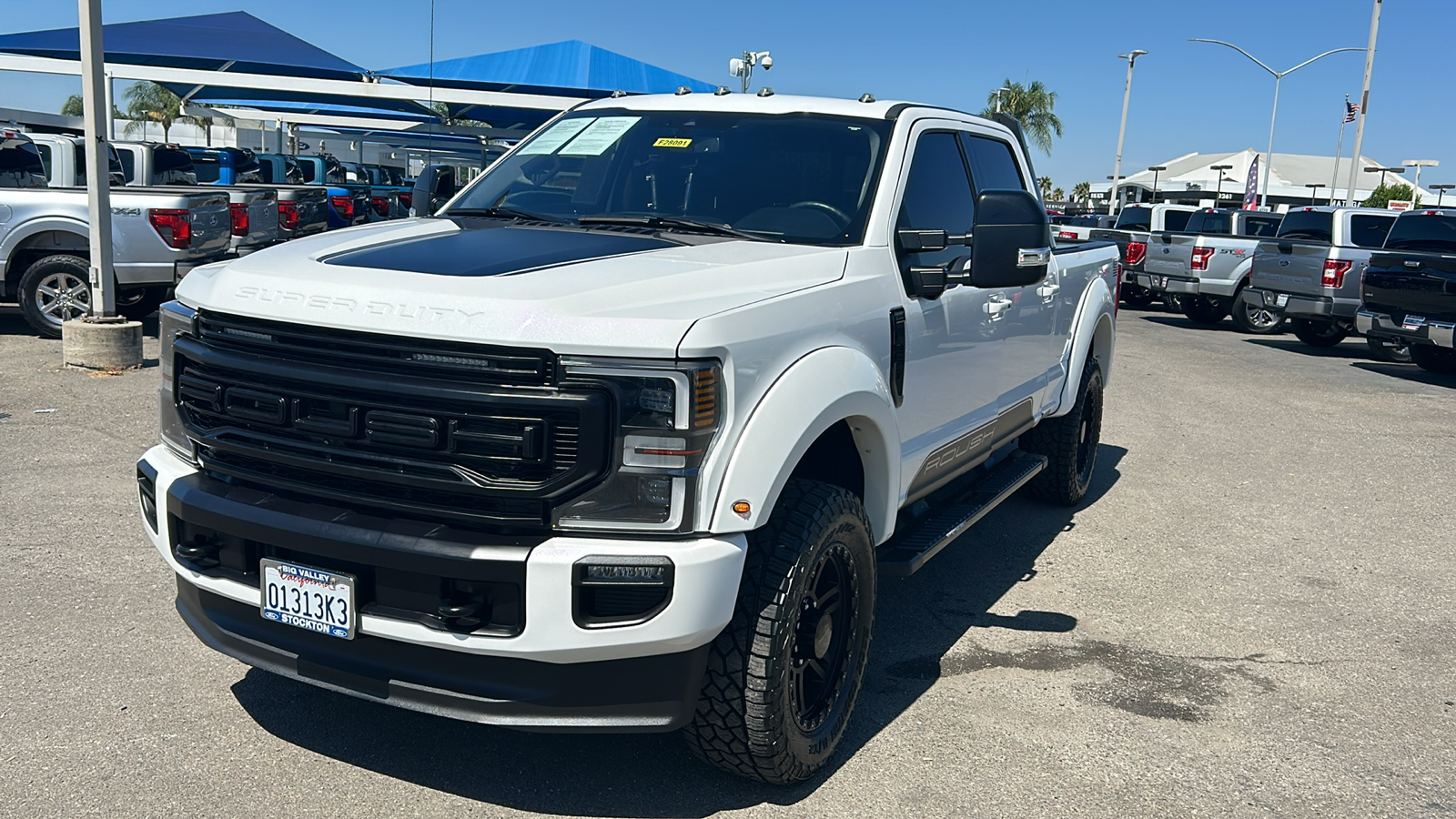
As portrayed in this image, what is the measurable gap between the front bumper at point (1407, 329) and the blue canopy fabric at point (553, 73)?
55.4 feet

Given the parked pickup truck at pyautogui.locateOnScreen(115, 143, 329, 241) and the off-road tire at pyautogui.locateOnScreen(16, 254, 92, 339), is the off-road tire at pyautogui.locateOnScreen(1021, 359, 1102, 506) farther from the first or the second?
the off-road tire at pyautogui.locateOnScreen(16, 254, 92, 339)

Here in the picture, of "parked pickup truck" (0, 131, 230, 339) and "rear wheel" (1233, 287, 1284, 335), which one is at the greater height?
"parked pickup truck" (0, 131, 230, 339)

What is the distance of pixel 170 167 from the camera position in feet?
47.8

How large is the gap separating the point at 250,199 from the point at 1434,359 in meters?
13.7

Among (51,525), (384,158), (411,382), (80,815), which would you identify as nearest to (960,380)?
(411,382)

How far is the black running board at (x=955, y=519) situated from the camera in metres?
4.14

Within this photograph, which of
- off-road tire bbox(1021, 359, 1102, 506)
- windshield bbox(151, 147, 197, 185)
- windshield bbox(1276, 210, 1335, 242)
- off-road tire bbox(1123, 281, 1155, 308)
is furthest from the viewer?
off-road tire bbox(1123, 281, 1155, 308)

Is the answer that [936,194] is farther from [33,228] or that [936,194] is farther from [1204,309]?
[1204,309]

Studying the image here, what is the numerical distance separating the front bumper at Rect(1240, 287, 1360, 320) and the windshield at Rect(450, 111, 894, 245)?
43.1ft

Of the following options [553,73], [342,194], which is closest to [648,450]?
[342,194]

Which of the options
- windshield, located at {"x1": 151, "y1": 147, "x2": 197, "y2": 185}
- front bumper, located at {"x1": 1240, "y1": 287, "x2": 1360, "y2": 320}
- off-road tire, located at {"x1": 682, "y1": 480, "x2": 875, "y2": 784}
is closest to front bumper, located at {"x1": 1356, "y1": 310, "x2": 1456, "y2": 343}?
front bumper, located at {"x1": 1240, "y1": 287, "x2": 1360, "y2": 320}

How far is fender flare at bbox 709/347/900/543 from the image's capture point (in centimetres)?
303

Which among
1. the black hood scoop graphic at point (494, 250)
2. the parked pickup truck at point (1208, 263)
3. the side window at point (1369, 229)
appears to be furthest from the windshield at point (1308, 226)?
the black hood scoop graphic at point (494, 250)

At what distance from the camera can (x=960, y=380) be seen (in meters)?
4.64
